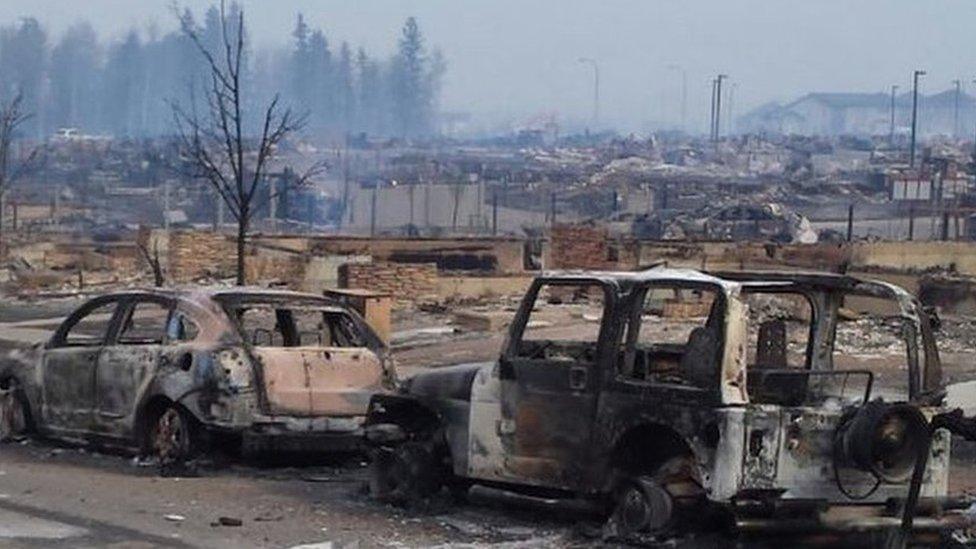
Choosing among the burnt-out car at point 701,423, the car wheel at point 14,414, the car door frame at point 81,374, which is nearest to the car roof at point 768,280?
the burnt-out car at point 701,423

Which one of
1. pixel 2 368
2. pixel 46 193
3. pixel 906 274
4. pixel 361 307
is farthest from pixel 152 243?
pixel 46 193

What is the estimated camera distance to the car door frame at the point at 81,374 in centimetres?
1453

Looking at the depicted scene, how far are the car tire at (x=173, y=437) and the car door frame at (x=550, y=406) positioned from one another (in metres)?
3.04

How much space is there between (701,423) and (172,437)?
16.2ft

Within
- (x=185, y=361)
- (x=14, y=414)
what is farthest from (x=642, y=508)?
(x=14, y=414)

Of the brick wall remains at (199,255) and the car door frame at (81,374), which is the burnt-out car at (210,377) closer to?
the car door frame at (81,374)

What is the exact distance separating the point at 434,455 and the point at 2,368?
207 inches

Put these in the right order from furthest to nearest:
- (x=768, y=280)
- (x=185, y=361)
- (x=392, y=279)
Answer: (x=392, y=279) < (x=185, y=361) < (x=768, y=280)

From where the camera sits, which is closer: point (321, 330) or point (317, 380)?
point (317, 380)

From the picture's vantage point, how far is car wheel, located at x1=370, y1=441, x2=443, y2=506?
12.1 metres

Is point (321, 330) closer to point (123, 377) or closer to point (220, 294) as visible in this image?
point (220, 294)

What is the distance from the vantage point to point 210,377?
13289 mm

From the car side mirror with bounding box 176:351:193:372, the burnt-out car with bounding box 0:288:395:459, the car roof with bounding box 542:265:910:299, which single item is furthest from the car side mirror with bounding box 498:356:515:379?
the car side mirror with bounding box 176:351:193:372

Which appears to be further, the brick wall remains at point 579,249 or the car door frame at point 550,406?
the brick wall remains at point 579,249
